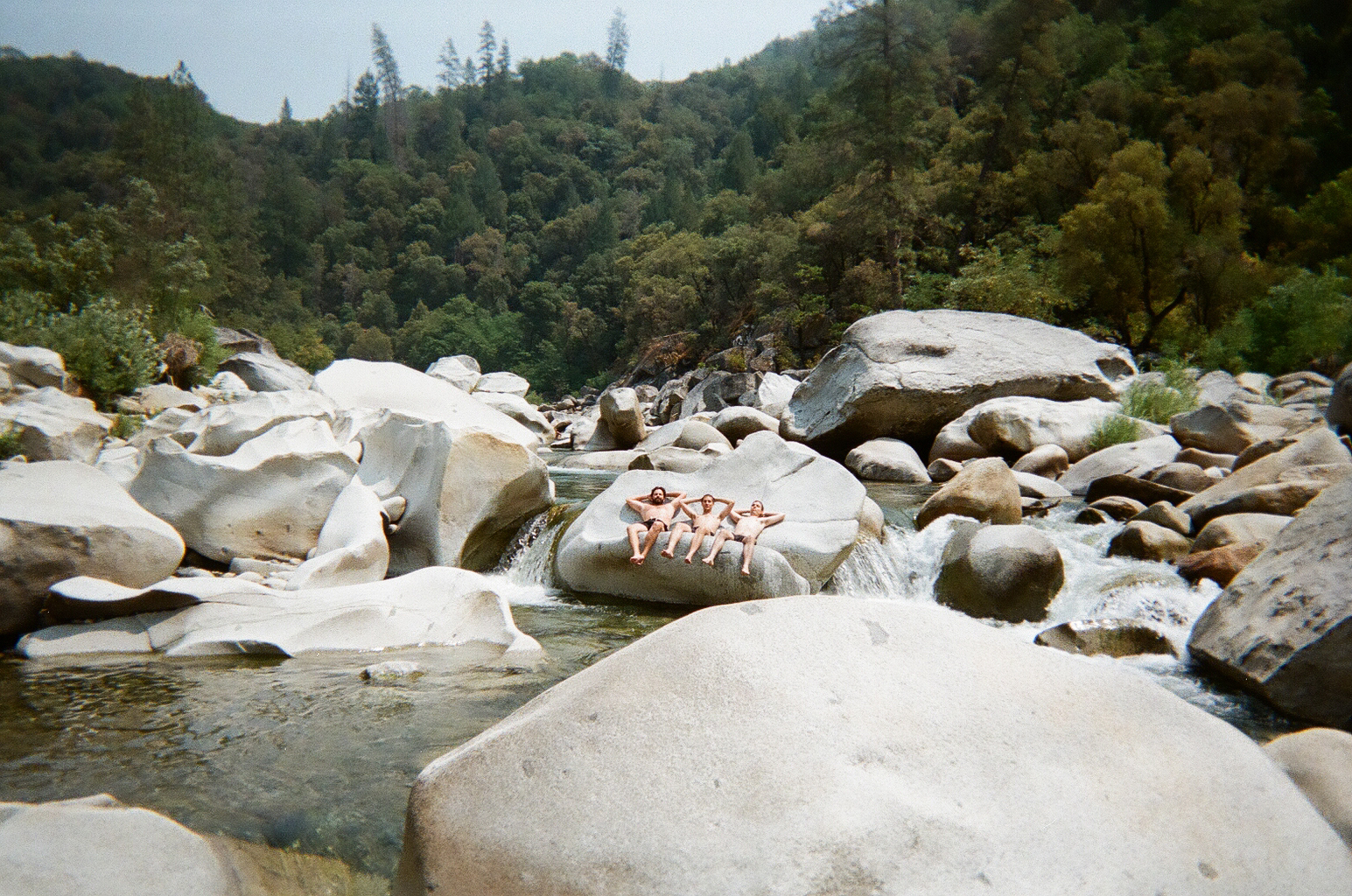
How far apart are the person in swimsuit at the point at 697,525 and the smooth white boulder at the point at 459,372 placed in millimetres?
29915

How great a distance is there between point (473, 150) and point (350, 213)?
17122mm

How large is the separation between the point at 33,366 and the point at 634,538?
11724 millimetres

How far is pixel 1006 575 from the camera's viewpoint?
6.51 meters

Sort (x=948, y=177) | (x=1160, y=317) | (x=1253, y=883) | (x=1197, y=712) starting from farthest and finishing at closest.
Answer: (x=948, y=177) → (x=1160, y=317) → (x=1197, y=712) → (x=1253, y=883)

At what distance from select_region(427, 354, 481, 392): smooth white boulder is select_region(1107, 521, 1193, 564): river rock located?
30.9m

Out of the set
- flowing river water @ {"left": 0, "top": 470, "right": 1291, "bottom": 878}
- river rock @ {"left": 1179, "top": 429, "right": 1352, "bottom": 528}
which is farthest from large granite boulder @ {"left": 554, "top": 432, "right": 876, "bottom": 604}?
river rock @ {"left": 1179, "top": 429, "right": 1352, "bottom": 528}

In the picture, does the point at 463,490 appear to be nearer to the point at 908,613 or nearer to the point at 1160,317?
the point at 908,613

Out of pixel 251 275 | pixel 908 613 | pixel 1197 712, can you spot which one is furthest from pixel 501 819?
pixel 251 275

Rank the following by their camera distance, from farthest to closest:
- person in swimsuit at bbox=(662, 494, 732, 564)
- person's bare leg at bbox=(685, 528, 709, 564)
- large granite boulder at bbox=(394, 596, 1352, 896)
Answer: person in swimsuit at bbox=(662, 494, 732, 564) < person's bare leg at bbox=(685, 528, 709, 564) < large granite boulder at bbox=(394, 596, 1352, 896)

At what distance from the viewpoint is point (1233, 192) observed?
74.8ft

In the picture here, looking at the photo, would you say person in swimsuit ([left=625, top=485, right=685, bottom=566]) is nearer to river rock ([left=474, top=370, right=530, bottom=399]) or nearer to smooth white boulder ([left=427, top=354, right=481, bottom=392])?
river rock ([left=474, top=370, right=530, bottom=399])

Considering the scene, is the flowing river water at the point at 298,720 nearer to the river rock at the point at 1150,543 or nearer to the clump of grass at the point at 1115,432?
the river rock at the point at 1150,543

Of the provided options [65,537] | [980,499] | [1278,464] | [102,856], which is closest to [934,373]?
[980,499]

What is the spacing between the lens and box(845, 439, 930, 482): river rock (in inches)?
498
